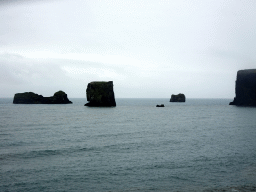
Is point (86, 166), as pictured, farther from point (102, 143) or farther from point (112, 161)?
point (102, 143)

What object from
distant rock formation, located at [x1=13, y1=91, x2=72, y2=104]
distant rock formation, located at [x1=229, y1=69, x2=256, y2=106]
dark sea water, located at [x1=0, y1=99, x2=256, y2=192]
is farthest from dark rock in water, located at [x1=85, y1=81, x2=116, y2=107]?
dark sea water, located at [x1=0, y1=99, x2=256, y2=192]

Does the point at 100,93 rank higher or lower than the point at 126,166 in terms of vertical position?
higher

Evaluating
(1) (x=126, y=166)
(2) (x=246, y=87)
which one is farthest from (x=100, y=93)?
(1) (x=126, y=166)

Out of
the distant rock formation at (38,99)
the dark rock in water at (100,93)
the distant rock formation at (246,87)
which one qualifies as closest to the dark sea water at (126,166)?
the dark rock in water at (100,93)

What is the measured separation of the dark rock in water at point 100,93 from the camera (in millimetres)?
124875

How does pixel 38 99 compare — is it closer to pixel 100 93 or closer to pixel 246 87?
pixel 100 93

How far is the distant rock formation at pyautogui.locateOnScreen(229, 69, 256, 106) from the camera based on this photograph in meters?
155

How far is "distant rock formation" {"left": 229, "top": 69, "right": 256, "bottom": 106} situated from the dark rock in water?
315ft

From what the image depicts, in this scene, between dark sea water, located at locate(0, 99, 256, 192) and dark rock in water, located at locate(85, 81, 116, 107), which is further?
dark rock in water, located at locate(85, 81, 116, 107)

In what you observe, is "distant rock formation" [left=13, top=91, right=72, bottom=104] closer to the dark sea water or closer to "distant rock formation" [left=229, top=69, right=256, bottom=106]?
"distant rock formation" [left=229, top=69, right=256, bottom=106]

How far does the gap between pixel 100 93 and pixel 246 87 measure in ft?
341

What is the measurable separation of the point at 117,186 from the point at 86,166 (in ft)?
16.4

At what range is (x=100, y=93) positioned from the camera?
412ft

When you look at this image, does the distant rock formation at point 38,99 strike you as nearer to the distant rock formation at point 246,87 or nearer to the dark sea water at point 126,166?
the distant rock formation at point 246,87
